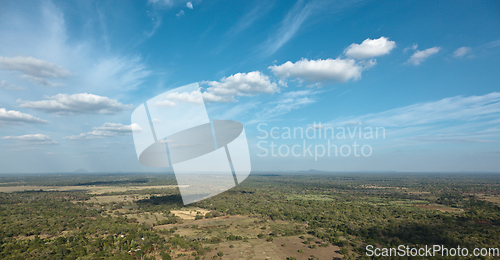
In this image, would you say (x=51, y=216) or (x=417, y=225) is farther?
(x=51, y=216)

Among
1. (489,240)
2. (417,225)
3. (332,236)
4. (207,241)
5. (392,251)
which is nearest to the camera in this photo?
(392,251)

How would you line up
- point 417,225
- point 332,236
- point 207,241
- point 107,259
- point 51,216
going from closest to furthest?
point 107,259, point 207,241, point 332,236, point 417,225, point 51,216

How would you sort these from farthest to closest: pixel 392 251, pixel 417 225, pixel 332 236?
pixel 417 225 < pixel 332 236 < pixel 392 251

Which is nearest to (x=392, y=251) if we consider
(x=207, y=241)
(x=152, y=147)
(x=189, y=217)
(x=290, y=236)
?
(x=290, y=236)

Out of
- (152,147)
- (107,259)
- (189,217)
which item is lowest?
(189,217)

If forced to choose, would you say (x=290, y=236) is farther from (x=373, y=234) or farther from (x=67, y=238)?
(x=67, y=238)

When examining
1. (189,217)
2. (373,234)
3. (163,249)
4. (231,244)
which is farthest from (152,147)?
(189,217)

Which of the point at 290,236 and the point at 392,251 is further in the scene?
the point at 290,236

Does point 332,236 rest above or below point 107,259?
below

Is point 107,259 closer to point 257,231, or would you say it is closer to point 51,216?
point 257,231
